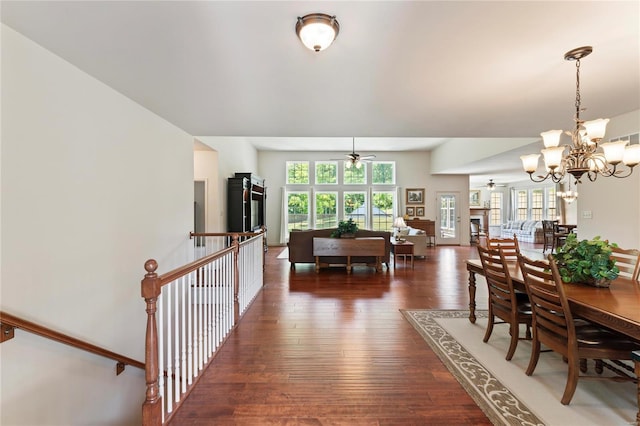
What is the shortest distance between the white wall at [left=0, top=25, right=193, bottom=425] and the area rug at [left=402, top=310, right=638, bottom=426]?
311 centimetres

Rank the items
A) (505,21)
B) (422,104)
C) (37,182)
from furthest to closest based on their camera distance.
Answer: (422,104) < (37,182) < (505,21)

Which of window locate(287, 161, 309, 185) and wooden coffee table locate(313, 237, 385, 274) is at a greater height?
window locate(287, 161, 309, 185)

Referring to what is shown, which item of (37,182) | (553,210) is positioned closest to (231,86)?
(37,182)

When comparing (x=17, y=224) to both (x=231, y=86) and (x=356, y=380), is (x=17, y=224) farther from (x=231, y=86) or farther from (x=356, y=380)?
(x=356, y=380)

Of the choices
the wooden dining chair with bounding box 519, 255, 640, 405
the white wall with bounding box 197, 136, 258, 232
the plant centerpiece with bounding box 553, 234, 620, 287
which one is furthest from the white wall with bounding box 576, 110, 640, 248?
the white wall with bounding box 197, 136, 258, 232

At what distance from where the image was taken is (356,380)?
226cm

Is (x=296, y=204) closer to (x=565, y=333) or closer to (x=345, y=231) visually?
(x=345, y=231)

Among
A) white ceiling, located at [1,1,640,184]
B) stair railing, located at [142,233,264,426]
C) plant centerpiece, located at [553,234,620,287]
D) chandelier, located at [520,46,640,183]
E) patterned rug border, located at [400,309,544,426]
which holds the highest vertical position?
white ceiling, located at [1,1,640,184]

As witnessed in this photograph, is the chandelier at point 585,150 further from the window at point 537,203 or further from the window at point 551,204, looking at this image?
the window at point 537,203

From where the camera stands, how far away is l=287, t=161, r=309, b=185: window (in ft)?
33.9

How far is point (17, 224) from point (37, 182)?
0.32 metres

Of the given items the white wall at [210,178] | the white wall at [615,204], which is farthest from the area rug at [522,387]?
the white wall at [210,178]

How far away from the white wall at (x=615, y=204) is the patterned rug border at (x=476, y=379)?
9.03 feet

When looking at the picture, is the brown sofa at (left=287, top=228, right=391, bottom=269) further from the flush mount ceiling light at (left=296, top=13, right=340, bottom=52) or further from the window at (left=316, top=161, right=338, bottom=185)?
the flush mount ceiling light at (left=296, top=13, right=340, bottom=52)
